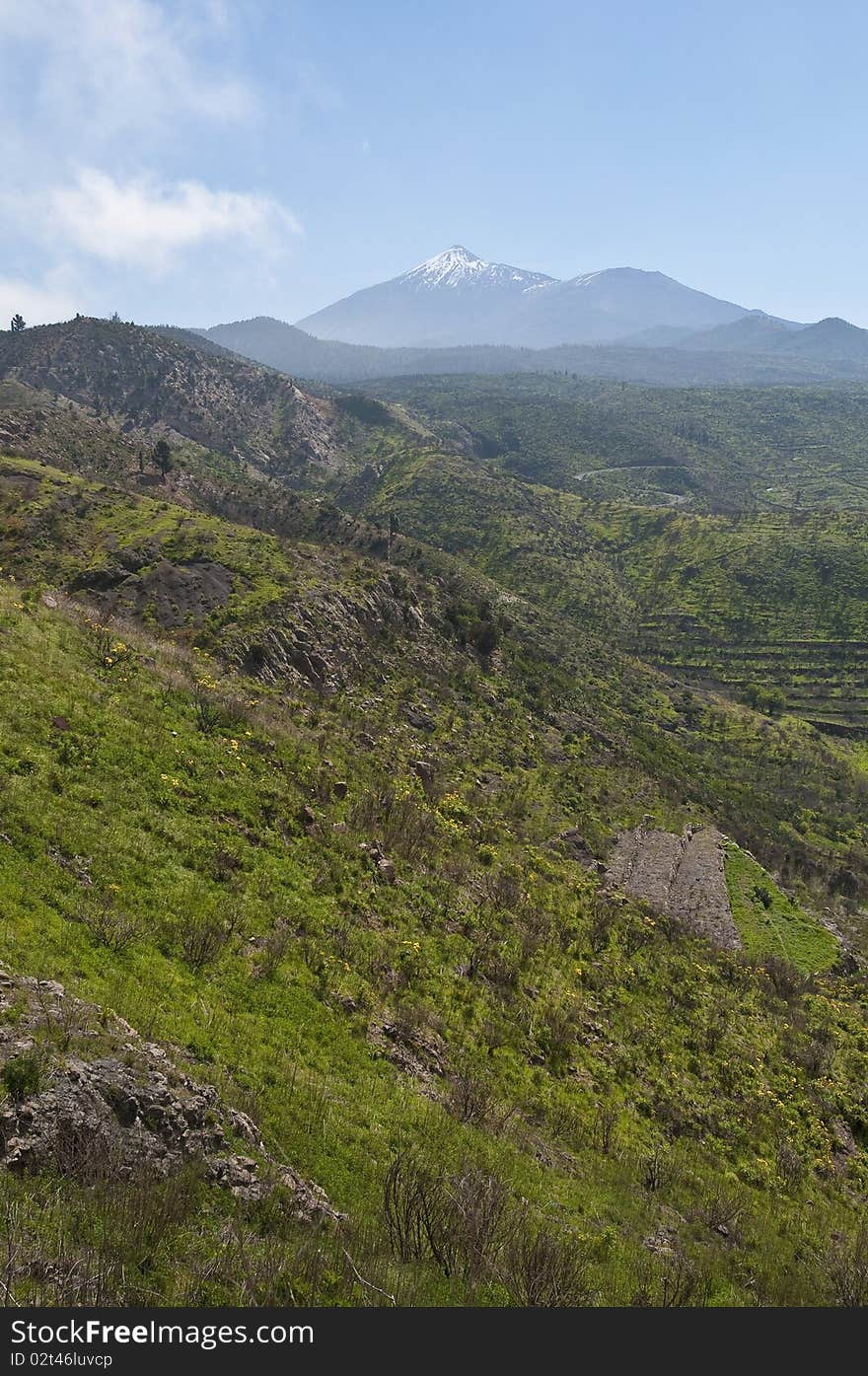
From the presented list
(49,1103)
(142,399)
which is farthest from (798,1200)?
(142,399)

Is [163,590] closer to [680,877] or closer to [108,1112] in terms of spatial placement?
[680,877]

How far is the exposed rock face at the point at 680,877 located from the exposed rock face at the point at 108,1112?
66.0ft

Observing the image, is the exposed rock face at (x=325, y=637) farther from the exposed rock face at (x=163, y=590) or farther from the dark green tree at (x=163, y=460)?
the dark green tree at (x=163, y=460)

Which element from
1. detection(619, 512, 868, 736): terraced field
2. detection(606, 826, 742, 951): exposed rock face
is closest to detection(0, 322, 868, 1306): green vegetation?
detection(606, 826, 742, 951): exposed rock face

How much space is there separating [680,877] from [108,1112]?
26.1 metres

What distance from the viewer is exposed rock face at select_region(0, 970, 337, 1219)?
6621 mm

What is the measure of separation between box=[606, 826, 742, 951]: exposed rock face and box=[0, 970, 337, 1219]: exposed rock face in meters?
20.1

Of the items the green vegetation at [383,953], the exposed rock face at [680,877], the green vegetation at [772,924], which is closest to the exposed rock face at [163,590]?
the green vegetation at [383,953]

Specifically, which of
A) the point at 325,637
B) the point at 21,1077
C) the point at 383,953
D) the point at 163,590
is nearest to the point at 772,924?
the point at 383,953

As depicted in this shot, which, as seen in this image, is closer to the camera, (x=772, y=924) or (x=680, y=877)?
(x=772, y=924)

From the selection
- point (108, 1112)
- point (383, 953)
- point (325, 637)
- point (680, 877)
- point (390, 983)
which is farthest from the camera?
point (325, 637)

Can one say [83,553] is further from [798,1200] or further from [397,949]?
[798,1200]

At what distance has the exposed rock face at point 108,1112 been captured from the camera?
261 inches

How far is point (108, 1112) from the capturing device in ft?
24.0
